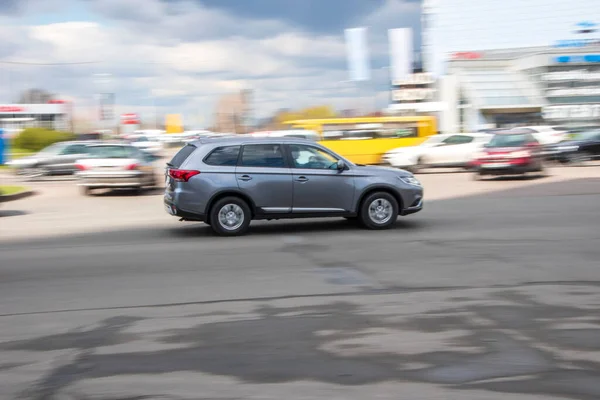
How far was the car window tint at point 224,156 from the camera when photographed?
12102 mm

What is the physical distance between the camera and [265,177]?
39.8 ft

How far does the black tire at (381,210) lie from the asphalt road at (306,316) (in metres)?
0.43

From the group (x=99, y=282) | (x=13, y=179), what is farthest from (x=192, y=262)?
(x=13, y=179)

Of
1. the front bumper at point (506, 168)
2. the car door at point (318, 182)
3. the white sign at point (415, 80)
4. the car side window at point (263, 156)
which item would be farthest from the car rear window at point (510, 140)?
the white sign at point (415, 80)

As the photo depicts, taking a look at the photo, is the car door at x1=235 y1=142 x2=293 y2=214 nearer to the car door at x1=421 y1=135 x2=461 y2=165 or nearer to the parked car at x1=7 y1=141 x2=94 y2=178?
the car door at x1=421 y1=135 x2=461 y2=165

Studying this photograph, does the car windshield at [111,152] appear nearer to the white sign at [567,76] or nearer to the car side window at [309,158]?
the car side window at [309,158]

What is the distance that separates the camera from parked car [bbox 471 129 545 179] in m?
24.2

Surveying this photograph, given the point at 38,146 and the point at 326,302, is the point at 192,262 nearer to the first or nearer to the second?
the point at 326,302

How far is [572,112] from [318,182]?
247 ft

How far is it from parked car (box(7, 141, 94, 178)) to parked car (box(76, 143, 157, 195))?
9.21 m

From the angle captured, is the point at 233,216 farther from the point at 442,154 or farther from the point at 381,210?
the point at 442,154

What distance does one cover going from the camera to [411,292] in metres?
7.61

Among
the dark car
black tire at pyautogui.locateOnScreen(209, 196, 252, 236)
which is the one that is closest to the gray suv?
black tire at pyautogui.locateOnScreen(209, 196, 252, 236)

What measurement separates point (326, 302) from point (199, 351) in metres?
1.91
